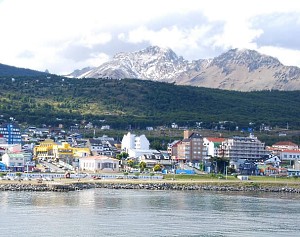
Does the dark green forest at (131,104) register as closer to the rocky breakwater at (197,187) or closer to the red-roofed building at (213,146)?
the red-roofed building at (213,146)

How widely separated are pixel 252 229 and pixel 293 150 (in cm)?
5500

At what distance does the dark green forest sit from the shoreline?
146ft

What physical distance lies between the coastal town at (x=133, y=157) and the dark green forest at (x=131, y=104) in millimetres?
11723

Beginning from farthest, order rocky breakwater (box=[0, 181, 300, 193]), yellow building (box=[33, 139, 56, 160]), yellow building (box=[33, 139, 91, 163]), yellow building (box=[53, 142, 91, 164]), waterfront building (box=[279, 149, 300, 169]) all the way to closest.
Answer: waterfront building (box=[279, 149, 300, 169]) → yellow building (box=[33, 139, 56, 160]) → yellow building (box=[33, 139, 91, 163]) → yellow building (box=[53, 142, 91, 164]) → rocky breakwater (box=[0, 181, 300, 193])

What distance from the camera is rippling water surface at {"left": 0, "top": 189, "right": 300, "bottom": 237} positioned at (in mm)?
36219

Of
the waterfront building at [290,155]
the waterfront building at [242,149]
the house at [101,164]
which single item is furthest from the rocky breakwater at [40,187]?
the waterfront building at [290,155]

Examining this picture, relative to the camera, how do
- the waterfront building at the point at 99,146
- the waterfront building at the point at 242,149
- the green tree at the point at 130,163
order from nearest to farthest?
the green tree at the point at 130,163
the waterfront building at the point at 99,146
the waterfront building at the point at 242,149

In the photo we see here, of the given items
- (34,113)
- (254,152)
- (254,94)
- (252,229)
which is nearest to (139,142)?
(254,152)

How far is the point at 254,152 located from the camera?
289 ft

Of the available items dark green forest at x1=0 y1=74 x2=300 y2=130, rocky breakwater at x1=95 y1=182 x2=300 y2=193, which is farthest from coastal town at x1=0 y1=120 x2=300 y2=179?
dark green forest at x1=0 y1=74 x2=300 y2=130

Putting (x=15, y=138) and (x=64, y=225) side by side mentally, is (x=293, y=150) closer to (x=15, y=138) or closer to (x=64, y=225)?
(x=15, y=138)

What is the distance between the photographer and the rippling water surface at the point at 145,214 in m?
36.2

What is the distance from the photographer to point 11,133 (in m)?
95.4

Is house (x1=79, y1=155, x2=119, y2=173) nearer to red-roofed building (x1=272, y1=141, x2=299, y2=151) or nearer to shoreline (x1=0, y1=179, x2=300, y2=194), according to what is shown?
shoreline (x1=0, y1=179, x2=300, y2=194)
